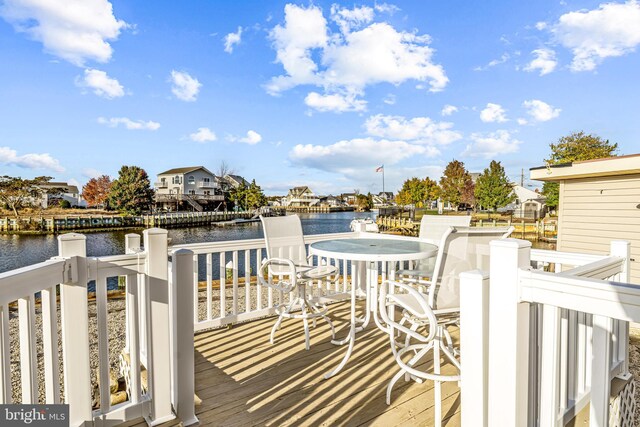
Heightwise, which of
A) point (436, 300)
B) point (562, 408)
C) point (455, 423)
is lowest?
point (455, 423)

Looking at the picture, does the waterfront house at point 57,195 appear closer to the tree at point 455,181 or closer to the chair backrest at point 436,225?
the chair backrest at point 436,225

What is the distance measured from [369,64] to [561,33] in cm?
537

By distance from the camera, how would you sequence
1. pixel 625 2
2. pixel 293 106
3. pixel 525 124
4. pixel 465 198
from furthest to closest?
pixel 465 198 → pixel 293 106 → pixel 525 124 → pixel 625 2

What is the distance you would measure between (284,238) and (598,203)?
21.4 ft

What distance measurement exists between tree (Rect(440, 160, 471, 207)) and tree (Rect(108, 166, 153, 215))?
3735 cm

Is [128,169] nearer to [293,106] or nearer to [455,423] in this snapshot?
[293,106]

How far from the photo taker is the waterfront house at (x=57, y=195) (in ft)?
122

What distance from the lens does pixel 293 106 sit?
58.6 ft

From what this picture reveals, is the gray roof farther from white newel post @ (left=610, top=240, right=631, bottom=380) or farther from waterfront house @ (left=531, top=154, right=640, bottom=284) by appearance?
white newel post @ (left=610, top=240, right=631, bottom=380)

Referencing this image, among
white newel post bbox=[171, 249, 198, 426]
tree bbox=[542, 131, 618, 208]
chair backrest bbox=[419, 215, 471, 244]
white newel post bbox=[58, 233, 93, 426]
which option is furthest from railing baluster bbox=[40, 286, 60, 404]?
tree bbox=[542, 131, 618, 208]

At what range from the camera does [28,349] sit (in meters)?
1.25

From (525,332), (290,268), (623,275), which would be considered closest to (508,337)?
(525,332)

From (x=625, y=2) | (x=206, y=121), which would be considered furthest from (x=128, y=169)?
(x=625, y=2)

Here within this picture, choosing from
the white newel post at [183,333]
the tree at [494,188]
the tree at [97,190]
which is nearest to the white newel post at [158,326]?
the white newel post at [183,333]
